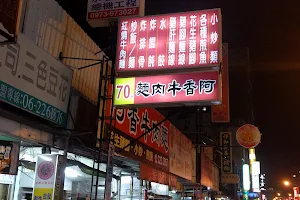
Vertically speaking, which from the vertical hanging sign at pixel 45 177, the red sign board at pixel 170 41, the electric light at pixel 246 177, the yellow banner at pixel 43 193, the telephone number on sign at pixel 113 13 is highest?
the telephone number on sign at pixel 113 13

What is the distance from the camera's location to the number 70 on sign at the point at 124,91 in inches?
346

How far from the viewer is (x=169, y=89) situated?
8461 millimetres

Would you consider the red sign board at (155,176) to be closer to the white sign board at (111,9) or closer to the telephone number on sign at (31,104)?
the telephone number on sign at (31,104)

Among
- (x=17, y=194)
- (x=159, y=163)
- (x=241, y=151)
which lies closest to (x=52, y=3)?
(x=17, y=194)

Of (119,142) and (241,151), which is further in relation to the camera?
(241,151)

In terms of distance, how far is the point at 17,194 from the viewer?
10.3m

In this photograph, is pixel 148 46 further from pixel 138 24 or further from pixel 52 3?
pixel 52 3

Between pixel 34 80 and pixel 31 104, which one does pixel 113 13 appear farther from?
pixel 31 104

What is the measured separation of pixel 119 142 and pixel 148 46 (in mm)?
2882

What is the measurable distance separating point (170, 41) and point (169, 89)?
4.59ft

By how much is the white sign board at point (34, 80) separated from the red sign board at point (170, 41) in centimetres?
159

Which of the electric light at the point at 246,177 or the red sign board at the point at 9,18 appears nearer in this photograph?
the red sign board at the point at 9,18

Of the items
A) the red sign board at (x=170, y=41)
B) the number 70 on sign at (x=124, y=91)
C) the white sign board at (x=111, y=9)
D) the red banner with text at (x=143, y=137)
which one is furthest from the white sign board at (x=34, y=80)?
the white sign board at (x=111, y=9)

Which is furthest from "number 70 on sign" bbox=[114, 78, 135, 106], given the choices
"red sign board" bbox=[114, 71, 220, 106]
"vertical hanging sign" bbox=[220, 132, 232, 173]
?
"vertical hanging sign" bbox=[220, 132, 232, 173]
